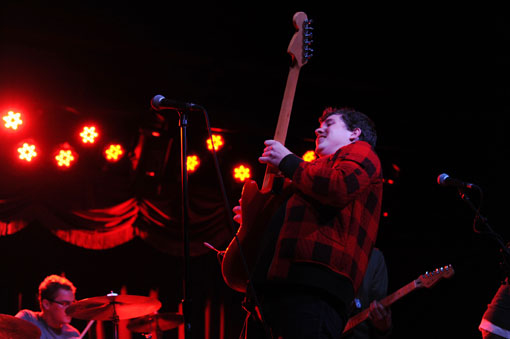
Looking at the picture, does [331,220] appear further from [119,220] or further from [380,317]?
[119,220]

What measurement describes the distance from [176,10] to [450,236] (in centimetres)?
492

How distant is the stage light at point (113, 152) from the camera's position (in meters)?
6.51

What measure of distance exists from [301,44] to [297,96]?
4370 millimetres

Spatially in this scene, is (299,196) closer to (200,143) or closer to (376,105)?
(200,143)

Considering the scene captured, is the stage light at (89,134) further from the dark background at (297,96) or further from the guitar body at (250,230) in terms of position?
the guitar body at (250,230)

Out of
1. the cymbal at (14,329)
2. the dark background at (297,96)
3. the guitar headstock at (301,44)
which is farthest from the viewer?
the dark background at (297,96)

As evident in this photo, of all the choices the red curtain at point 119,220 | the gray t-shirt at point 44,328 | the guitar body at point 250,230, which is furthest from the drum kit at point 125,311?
the guitar body at point 250,230

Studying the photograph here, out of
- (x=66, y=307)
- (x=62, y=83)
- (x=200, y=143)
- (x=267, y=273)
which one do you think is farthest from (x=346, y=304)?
(x=62, y=83)

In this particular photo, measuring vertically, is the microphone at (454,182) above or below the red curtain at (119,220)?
below

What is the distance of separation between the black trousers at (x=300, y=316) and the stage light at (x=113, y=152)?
4676 millimetres

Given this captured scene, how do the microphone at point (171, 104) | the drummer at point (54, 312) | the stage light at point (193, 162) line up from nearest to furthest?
the microphone at point (171, 104) → the drummer at point (54, 312) → the stage light at point (193, 162)

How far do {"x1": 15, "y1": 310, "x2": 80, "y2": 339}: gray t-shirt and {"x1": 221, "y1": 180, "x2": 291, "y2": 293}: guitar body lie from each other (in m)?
3.54

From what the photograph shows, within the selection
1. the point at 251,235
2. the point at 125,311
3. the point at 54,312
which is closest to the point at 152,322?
the point at 125,311

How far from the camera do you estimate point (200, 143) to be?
668 centimetres
